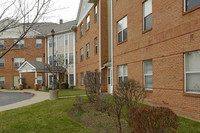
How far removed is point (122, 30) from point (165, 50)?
516 centimetres

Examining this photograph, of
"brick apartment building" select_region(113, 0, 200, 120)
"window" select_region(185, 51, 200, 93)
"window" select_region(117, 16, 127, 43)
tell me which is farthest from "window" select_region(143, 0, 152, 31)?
"window" select_region(185, 51, 200, 93)

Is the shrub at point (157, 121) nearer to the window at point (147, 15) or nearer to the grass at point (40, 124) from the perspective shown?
the grass at point (40, 124)

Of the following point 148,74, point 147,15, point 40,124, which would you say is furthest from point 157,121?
point 147,15

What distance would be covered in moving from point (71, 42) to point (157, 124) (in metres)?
25.1

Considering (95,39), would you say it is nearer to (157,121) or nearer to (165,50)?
(165,50)

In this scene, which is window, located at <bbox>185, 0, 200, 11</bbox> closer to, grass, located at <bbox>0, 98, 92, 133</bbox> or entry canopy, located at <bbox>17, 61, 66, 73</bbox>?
grass, located at <bbox>0, 98, 92, 133</bbox>

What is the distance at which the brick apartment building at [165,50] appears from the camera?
649 cm

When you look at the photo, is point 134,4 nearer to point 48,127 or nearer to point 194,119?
point 194,119

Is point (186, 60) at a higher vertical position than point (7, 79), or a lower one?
higher

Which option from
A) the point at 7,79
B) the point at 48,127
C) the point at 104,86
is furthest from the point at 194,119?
the point at 7,79

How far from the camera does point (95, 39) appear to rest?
18.3m

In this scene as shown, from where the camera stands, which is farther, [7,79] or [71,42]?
[7,79]

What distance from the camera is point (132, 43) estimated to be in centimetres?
1089

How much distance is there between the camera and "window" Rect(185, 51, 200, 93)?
6.36 metres
